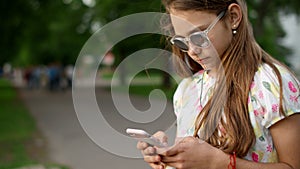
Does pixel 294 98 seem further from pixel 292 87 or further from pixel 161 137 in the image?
pixel 161 137

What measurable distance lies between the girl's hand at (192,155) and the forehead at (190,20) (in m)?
0.39

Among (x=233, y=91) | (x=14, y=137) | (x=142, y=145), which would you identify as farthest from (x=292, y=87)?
(x=14, y=137)

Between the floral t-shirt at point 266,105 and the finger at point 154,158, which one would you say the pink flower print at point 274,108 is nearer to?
the floral t-shirt at point 266,105

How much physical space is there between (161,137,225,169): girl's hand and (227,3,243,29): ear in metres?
0.41

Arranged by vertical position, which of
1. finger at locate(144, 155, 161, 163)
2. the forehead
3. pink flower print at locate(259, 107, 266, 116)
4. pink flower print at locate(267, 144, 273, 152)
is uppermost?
the forehead

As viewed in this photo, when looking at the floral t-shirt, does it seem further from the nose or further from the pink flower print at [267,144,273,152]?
the nose

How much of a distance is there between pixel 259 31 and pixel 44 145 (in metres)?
5.20

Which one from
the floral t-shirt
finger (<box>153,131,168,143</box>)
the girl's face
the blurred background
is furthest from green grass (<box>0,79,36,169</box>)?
the floral t-shirt

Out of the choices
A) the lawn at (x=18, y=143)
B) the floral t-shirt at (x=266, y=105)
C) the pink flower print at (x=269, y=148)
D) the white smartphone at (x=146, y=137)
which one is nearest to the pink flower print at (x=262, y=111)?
the floral t-shirt at (x=266, y=105)

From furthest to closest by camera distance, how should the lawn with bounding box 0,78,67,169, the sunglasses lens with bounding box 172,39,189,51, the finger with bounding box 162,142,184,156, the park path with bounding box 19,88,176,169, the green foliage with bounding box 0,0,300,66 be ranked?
the lawn with bounding box 0,78,67,169, the park path with bounding box 19,88,176,169, the green foliage with bounding box 0,0,300,66, the sunglasses lens with bounding box 172,39,189,51, the finger with bounding box 162,142,184,156

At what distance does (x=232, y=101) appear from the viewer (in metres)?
1.33

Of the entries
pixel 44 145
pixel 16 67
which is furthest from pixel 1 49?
pixel 16 67

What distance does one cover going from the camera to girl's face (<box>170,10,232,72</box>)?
136 cm

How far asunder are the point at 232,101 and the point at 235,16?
0.29 metres
